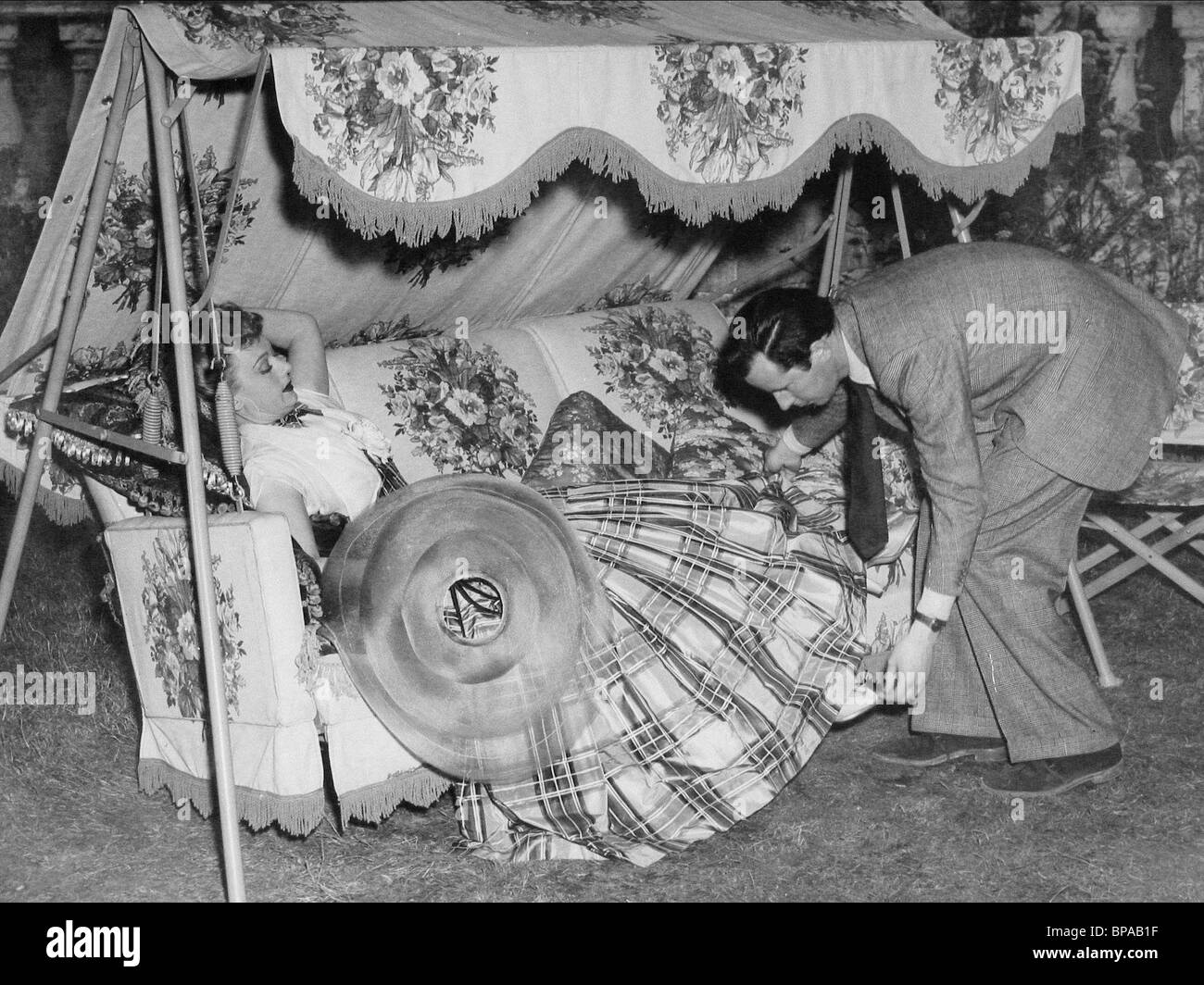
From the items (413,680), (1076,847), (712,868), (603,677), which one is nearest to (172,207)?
(413,680)

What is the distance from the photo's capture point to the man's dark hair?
110 inches

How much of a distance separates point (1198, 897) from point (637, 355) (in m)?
2.71

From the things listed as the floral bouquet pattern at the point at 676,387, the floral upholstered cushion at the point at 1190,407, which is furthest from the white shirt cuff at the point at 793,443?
the floral upholstered cushion at the point at 1190,407

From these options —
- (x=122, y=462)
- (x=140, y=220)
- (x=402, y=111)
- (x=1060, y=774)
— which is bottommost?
(x=1060, y=774)

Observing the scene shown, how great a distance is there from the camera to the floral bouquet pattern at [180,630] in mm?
2852

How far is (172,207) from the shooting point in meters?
2.54

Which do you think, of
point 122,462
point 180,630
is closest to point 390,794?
point 180,630

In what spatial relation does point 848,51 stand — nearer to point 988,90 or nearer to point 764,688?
point 988,90

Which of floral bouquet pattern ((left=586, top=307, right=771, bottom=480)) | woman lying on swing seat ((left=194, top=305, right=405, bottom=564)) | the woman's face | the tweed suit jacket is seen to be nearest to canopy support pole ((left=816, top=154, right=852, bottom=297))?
floral bouquet pattern ((left=586, top=307, right=771, bottom=480))

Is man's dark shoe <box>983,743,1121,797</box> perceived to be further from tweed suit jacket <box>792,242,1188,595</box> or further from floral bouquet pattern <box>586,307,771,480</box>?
floral bouquet pattern <box>586,307,771,480</box>

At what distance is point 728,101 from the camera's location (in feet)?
10.1

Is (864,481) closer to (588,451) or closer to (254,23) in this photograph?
(588,451)

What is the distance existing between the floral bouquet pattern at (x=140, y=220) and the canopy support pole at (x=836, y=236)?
7.46 ft

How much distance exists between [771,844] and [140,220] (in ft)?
7.36
